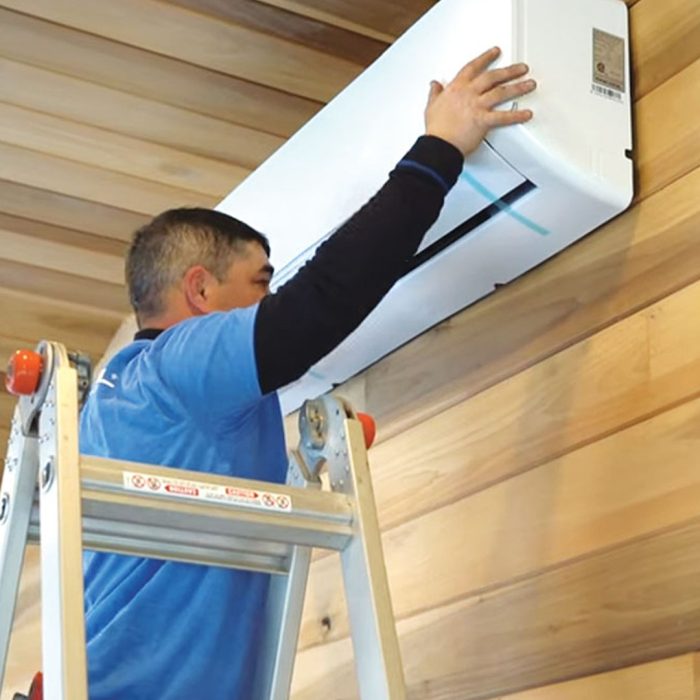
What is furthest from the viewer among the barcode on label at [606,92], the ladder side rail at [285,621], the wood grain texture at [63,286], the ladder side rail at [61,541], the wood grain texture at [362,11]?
the wood grain texture at [63,286]

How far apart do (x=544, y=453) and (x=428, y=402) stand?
0.99 ft

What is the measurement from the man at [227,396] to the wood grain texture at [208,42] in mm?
Answer: 664

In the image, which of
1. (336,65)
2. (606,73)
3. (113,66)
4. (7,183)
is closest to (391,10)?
(336,65)

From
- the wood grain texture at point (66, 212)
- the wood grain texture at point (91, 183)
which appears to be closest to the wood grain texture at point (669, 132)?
the wood grain texture at point (91, 183)

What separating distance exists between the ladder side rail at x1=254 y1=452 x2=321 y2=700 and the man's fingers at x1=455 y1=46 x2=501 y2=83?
481mm

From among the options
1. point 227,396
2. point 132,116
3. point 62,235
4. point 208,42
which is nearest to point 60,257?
point 62,235

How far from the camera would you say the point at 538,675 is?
5.18ft

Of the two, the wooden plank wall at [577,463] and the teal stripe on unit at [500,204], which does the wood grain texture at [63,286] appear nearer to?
the wooden plank wall at [577,463]

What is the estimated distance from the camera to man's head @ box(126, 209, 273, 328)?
170 cm

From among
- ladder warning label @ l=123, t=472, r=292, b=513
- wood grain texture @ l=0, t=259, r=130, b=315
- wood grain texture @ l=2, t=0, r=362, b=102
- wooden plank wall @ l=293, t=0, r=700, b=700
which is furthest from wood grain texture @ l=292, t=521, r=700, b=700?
wood grain texture @ l=0, t=259, r=130, b=315

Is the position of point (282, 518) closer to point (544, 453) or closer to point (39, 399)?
point (39, 399)

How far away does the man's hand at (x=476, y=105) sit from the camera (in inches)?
60.8

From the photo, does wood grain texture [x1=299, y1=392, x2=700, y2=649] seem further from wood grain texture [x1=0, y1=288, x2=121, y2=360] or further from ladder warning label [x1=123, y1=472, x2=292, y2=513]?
wood grain texture [x1=0, y1=288, x2=121, y2=360]

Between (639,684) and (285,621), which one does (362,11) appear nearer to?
(285,621)
